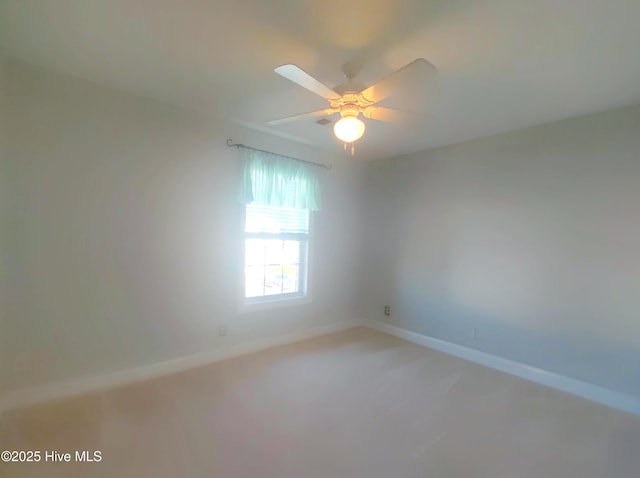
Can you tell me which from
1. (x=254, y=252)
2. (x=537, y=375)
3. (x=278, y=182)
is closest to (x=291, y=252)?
(x=254, y=252)

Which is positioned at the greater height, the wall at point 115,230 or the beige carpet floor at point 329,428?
the wall at point 115,230

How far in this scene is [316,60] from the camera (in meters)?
2.00

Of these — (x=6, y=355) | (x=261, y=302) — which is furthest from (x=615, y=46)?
(x=6, y=355)

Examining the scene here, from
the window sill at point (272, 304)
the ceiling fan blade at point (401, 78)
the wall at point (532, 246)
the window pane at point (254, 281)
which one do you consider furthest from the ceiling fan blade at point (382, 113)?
the window sill at point (272, 304)

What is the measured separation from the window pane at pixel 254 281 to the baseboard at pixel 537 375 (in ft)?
6.30

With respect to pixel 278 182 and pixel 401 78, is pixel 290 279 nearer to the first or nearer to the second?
pixel 278 182

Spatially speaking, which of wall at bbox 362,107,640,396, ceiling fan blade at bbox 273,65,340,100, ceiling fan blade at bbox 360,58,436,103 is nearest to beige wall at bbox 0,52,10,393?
ceiling fan blade at bbox 273,65,340,100

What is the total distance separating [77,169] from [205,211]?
1.04 meters

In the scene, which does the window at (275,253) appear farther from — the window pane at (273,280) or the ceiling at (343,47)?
the ceiling at (343,47)

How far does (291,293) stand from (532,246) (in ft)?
8.67

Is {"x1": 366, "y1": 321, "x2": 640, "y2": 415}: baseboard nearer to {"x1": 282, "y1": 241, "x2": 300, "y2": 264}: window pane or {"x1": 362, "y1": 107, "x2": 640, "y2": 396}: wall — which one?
{"x1": 362, "y1": 107, "x2": 640, "y2": 396}: wall

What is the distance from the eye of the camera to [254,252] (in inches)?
141

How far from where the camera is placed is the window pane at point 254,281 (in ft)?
11.6

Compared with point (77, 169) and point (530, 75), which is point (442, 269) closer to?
point (530, 75)
